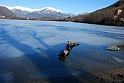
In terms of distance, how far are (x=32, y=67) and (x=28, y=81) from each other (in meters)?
2.04

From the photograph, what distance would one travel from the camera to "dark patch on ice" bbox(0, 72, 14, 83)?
7.73 m

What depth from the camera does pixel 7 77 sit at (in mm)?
8195

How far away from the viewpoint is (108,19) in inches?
2847

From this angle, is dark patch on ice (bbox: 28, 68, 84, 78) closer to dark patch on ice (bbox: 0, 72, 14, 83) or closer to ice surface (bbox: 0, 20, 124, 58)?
dark patch on ice (bbox: 0, 72, 14, 83)

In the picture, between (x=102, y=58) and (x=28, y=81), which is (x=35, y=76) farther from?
(x=102, y=58)

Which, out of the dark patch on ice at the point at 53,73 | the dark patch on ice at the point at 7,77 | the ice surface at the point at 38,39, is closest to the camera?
the dark patch on ice at the point at 7,77

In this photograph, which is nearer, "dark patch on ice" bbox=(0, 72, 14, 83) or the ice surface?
"dark patch on ice" bbox=(0, 72, 14, 83)

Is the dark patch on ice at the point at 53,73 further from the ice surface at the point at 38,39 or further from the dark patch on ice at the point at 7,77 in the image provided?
the ice surface at the point at 38,39

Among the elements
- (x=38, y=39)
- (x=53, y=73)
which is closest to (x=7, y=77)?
(x=53, y=73)

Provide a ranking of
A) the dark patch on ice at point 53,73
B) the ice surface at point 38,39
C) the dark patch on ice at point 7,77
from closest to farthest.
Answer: the dark patch on ice at point 7,77 → the dark patch on ice at point 53,73 → the ice surface at point 38,39

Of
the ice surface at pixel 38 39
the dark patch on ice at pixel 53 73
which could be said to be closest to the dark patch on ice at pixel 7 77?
the dark patch on ice at pixel 53 73

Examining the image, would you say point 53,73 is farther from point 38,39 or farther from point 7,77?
point 38,39

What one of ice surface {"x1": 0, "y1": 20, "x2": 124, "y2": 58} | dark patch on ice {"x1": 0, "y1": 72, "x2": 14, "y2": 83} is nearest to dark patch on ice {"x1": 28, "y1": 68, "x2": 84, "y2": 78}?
dark patch on ice {"x1": 0, "y1": 72, "x2": 14, "y2": 83}

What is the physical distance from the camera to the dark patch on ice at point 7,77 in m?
7.73
